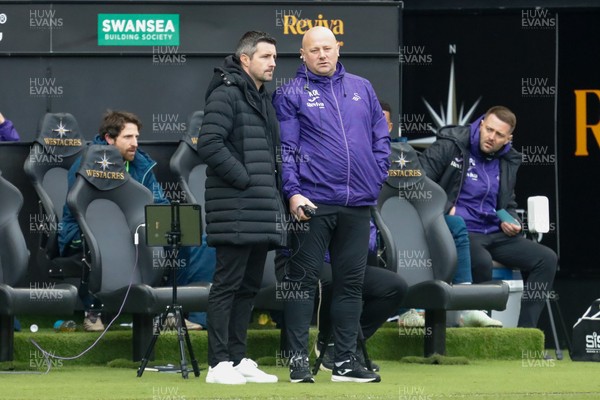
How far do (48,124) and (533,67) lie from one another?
4.18 metres

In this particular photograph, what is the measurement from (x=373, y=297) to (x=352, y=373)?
0.95 metres

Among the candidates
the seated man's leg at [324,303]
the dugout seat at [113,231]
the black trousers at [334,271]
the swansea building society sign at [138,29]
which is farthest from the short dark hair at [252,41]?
the swansea building society sign at [138,29]

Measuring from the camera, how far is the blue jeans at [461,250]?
10.2 metres


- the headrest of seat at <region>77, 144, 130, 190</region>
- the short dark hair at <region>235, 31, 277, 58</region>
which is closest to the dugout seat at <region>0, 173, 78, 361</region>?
the headrest of seat at <region>77, 144, 130, 190</region>

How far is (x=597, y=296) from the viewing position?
40.0ft

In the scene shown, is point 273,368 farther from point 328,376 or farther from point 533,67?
point 533,67

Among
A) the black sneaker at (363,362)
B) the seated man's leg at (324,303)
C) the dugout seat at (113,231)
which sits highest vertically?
the dugout seat at (113,231)

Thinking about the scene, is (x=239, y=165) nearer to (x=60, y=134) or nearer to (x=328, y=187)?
(x=328, y=187)

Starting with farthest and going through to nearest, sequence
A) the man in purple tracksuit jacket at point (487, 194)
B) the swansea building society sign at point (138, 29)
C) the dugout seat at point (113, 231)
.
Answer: the swansea building society sign at point (138, 29) < the man in purple tracksuit jacket at point (487, 194) < the dugout seat at point (113, 231)

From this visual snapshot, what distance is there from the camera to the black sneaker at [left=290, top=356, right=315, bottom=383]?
8180 millimetres

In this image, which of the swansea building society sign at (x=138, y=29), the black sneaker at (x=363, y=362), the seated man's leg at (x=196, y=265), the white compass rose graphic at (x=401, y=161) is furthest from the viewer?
the swansea building society sign at (x=138, y=29)

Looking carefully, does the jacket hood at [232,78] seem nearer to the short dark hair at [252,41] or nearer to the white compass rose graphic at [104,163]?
the short dark hair at [252,41]

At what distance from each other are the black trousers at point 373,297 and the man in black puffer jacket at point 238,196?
86cm

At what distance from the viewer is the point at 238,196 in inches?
320
